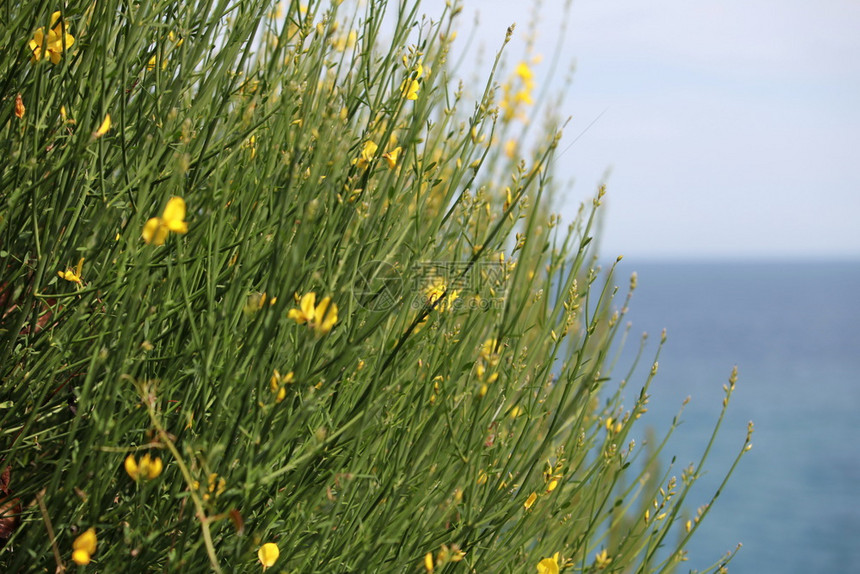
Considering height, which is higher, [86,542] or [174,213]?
[174,213]

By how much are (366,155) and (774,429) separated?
2760 centimetres

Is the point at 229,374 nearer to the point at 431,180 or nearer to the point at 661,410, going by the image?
the point at 431,180

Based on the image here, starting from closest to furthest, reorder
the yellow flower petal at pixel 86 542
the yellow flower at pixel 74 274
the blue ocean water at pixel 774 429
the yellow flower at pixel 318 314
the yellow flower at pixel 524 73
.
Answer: the yellow flower at pixel 318 314, the yellow flower petal at pixel 86 542, the yellow flower at pixel 74 274, the yellow flower at pixel 524 73, the blue ocean water at pixel 774 429

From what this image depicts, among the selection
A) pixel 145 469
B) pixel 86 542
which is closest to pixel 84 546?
pixel 86 542

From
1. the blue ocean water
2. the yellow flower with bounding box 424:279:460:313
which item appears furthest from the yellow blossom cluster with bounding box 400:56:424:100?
the blue ocean water

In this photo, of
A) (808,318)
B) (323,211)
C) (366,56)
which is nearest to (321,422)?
(323,211)

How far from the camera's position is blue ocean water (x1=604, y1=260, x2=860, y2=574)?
18.2m

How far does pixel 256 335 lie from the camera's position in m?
0.99

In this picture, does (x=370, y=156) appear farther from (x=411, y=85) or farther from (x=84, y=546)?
(x=84, y=546)

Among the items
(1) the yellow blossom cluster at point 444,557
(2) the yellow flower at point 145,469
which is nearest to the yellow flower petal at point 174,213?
(2) the yellow flower at point 145,469

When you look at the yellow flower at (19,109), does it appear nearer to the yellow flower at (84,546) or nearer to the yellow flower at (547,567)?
the yellow flower at (84,546)

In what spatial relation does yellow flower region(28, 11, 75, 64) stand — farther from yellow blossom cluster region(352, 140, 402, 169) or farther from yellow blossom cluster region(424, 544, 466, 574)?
yellow blossom cluster region(424, 544, 466, 574)

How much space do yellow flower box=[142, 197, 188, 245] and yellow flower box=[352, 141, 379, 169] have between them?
38cm

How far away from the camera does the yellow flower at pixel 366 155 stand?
1283 mm
